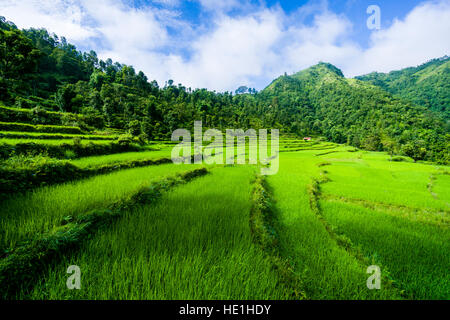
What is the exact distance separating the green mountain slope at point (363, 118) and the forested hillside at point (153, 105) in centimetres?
30

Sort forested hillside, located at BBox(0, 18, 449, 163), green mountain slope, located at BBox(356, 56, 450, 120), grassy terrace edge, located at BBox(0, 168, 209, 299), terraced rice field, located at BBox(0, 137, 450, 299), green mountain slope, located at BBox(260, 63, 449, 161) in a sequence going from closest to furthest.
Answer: grassy terrace edge, located at BBox(0, 168, 209, 299) → terraced rice field, located at BBox(0, 137, 450, 299) → forested hillside, located at BBox(0, 18, 449, 163) → green mountain slope, located at BBox(260, 63, 449, 161) → green mountain slope, located at BBox(356, 56, 450, 120)

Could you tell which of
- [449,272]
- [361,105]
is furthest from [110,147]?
[361,105]

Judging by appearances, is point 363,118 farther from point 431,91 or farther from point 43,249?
point 43,249

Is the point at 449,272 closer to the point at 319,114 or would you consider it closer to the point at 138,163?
the point at 138,163

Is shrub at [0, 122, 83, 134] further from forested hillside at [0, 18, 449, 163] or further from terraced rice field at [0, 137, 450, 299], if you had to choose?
terraced rice field at [0, 137, 450, 299]

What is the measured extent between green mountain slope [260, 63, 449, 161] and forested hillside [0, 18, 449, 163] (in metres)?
0.30

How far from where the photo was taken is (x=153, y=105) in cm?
3747

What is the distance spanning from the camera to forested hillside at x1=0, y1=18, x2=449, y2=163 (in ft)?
85.5

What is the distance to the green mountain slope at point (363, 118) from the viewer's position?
161 ft

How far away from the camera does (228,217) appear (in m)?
3.83

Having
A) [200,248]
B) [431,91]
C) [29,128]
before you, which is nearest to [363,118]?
[431,91]

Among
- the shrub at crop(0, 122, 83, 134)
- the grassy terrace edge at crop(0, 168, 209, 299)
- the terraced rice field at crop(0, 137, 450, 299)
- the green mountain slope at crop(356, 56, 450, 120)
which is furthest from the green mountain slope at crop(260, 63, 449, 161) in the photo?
the shrub at crop(0, 122, 83, 134)

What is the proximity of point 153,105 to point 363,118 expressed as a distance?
9860cm

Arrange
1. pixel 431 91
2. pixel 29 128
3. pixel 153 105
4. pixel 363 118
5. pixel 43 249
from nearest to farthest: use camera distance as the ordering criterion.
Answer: pixel 43 249 → pixel 29 128 → pixel 153 105 → pixel 363 118 → pixel 431 91
